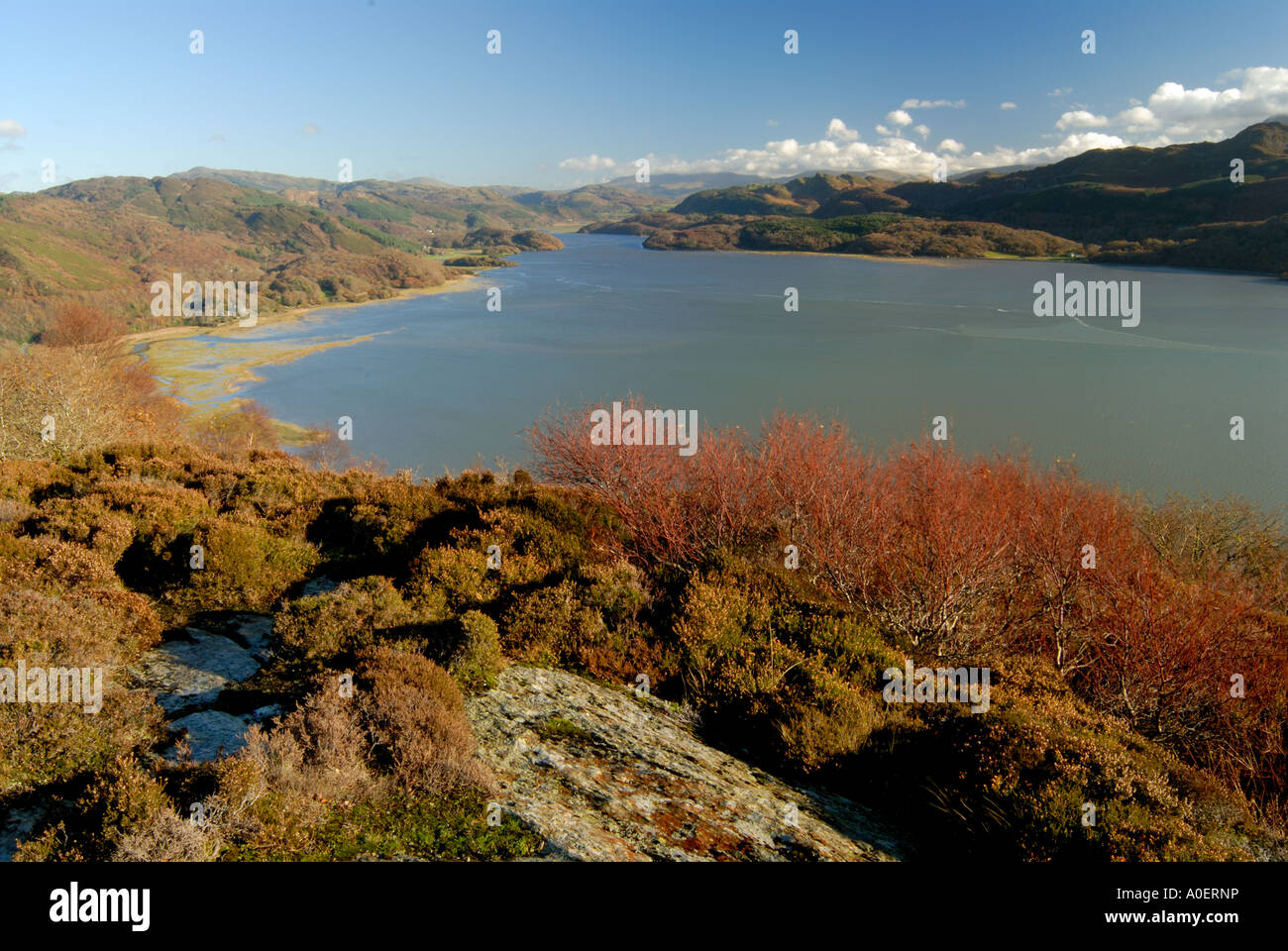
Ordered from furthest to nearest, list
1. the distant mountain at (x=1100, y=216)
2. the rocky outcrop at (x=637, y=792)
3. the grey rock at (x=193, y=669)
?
1. the distant mountain at (x=1100, y=216)
2. the grey rock at (x=193, y=669)
3. the rocky outcrop at (x=637, y=792)

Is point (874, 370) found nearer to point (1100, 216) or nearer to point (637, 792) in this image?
point (637, 792)

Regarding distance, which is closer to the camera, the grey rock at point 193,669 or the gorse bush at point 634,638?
the gorse bush at point 634,638

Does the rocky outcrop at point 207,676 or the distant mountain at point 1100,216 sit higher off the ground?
the distant mountain at point 1100,216

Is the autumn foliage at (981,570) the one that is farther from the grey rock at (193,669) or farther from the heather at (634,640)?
the grey rock at (193,669)

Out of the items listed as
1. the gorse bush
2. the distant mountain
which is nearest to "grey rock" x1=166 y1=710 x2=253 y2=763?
the gorse bush

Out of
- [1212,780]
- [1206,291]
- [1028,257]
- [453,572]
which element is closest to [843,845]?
[1212,780]

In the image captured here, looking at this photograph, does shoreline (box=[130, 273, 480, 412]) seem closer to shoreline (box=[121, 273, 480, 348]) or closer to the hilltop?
shoreline (box=[121, 273, 480, 348])

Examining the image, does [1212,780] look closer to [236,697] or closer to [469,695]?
[469,695]

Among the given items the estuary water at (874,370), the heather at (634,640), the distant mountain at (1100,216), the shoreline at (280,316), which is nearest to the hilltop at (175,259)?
the shoreline at (280,316)

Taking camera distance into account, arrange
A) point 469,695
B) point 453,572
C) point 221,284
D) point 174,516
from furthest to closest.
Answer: point 221,284
point 174,516
point 453,572
point 469,695
